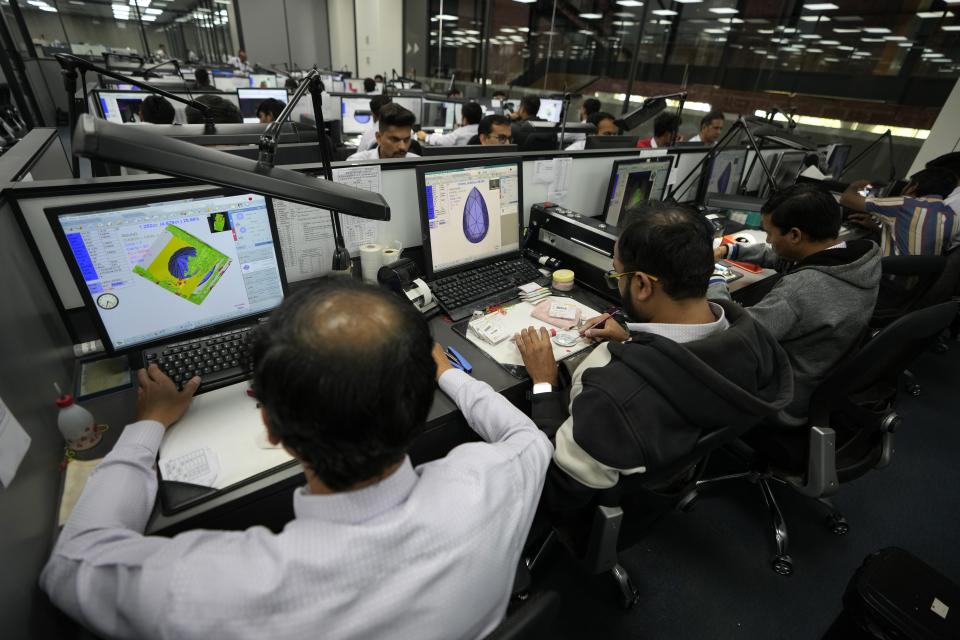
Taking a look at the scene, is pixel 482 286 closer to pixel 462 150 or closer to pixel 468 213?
pixel 468 213

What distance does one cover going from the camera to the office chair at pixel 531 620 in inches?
18.7

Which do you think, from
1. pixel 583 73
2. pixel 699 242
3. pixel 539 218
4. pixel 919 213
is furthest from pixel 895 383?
pixel 583 73

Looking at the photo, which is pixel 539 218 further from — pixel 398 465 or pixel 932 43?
pixel 932 43

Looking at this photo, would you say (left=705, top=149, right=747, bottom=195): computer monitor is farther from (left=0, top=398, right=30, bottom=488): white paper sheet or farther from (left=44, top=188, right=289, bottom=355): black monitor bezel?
(left=0, top=398, right=30, bottom=488): white paper sheet

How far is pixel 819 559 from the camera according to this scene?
5.20ft

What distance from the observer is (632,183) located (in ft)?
6.77

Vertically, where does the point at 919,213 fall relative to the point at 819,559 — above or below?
above

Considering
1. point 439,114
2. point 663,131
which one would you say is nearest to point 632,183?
point 663,131

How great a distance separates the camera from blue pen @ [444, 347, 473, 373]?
3.67 ft

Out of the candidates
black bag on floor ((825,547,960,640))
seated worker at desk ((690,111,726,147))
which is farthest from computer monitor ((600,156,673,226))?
seated worker at desk ((690,111,726,147))

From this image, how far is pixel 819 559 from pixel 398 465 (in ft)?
6.00

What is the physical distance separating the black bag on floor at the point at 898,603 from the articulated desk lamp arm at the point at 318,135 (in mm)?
1649

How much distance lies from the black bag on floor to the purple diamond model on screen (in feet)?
4.93

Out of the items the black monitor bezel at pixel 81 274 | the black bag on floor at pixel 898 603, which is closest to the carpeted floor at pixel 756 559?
the black bag on floor at pixel 898 603
